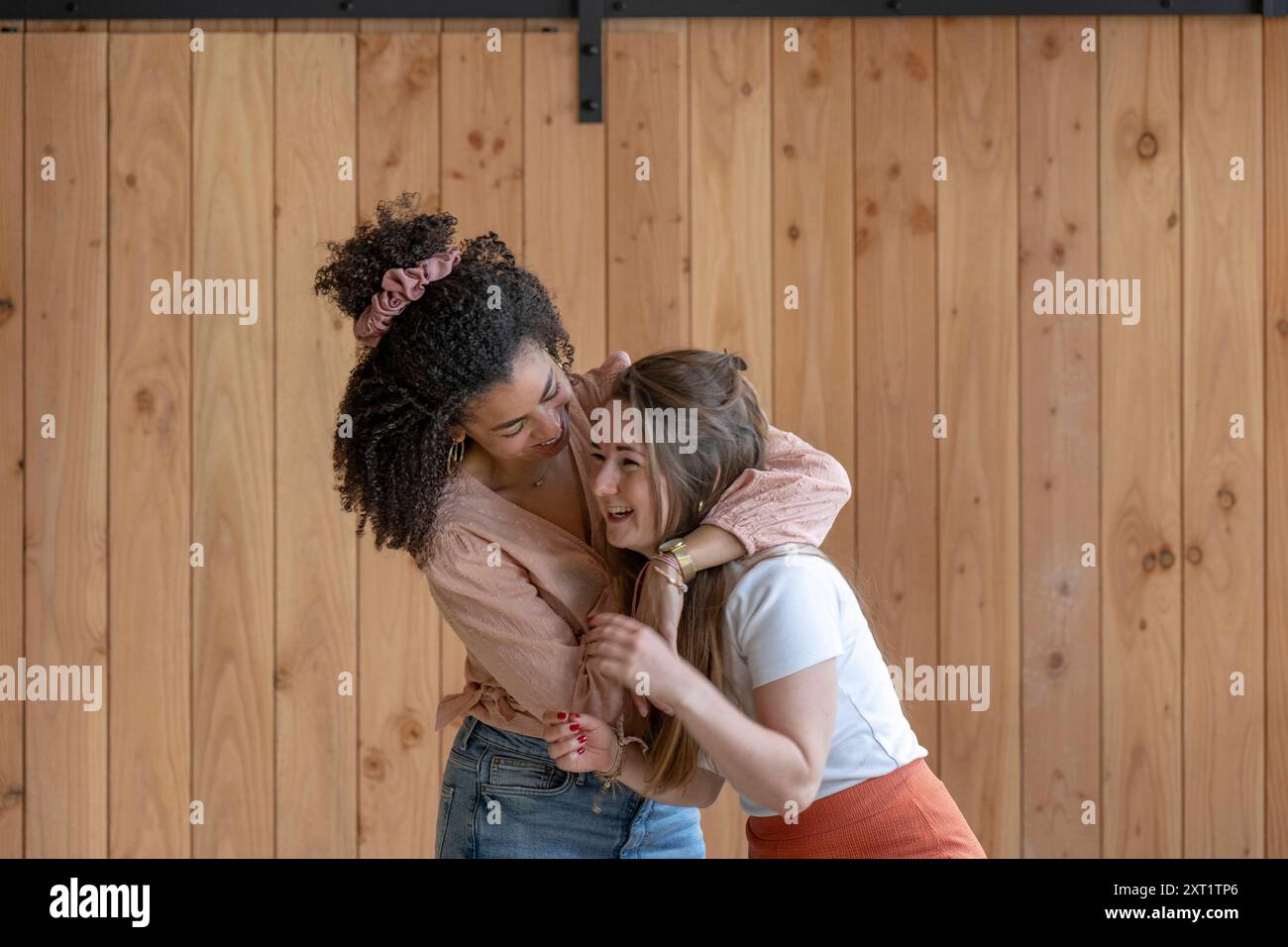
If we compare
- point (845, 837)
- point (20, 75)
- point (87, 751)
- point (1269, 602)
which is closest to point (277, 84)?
point (20, 75)

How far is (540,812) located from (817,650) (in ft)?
1.43

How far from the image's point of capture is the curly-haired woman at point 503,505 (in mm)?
1229

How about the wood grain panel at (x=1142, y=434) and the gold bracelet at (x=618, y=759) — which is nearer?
the gold bracelet at (x=618, y=759)

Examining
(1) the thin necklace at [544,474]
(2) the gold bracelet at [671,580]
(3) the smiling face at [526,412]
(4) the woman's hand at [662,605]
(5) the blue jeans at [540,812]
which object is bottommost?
(5) the blue jeans at [540,812]

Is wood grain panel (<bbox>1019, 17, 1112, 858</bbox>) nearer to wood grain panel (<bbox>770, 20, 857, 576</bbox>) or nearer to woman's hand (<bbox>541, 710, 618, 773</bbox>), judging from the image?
wood grain panel (<bbox>770, 20, 857, 576</bbox>)

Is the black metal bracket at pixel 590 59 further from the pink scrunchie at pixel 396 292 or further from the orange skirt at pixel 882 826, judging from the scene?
the orange skirt at pixel 882 826

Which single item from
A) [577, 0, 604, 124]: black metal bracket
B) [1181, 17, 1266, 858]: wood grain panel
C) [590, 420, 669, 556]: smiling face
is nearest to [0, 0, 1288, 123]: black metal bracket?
[577, 0, 604, 124]: black metal bracket

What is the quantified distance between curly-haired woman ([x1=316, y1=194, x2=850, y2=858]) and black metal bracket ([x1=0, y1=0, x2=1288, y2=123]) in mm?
867

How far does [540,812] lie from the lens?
52.9 inches

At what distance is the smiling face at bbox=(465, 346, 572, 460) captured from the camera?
4.12 ft

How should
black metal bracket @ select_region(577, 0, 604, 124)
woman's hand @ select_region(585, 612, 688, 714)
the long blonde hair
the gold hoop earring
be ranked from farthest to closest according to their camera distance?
1. black metal bracket @ select_region(577, 0, 604, 124)
2. the gold hoop earring
3. the long blonde hair
4. woman's hand @ select_region(585, 612, 688, 714)

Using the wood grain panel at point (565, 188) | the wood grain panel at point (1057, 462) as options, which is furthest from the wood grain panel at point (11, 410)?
the wood grain panel at point (1057, 462)

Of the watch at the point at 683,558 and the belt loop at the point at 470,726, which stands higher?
the watch at the point at 683,558

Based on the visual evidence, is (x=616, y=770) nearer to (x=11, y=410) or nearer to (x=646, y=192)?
(x=646, y=192)
